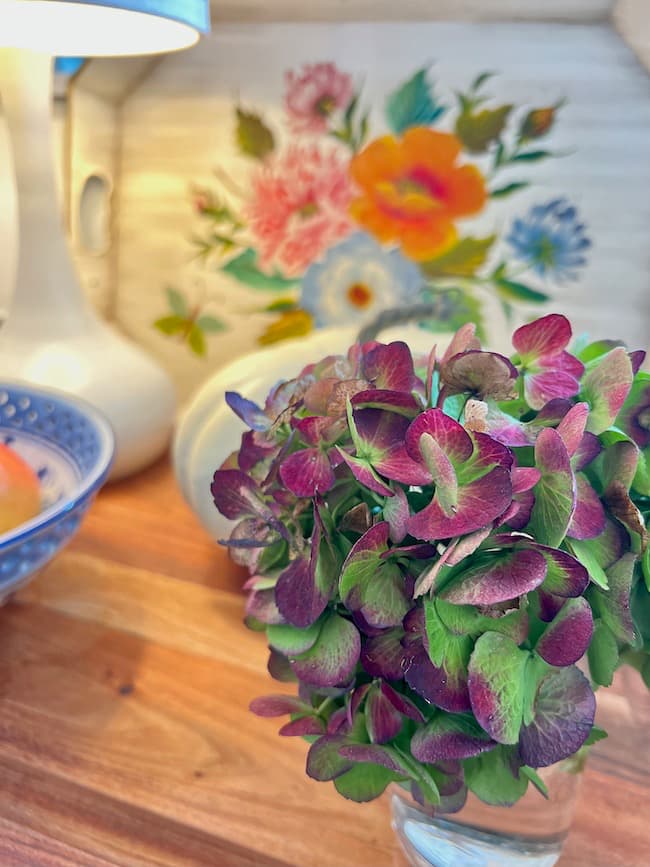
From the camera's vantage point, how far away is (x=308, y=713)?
0.87 ft

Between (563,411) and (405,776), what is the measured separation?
0.44 feet

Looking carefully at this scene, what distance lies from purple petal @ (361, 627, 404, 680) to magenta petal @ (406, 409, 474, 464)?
0.06 metres

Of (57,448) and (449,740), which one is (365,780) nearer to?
(449,740)

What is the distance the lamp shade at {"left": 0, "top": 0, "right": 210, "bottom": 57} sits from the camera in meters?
0.49

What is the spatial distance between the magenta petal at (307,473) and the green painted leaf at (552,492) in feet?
0.22

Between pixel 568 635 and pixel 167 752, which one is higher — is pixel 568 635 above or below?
above

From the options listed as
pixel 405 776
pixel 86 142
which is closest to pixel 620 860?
pixel 405 776

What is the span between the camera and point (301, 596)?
229mm

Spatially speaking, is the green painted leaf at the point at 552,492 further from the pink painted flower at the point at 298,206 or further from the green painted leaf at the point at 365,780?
the pink painted flower at the point at 298,206

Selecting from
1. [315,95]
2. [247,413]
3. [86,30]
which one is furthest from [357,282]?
[247,413]

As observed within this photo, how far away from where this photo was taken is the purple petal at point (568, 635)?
21 centimetres

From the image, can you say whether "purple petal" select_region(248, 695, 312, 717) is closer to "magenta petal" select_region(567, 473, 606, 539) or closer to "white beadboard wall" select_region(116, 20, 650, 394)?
"magenta petal" select_region(567, 473, 606, 539)

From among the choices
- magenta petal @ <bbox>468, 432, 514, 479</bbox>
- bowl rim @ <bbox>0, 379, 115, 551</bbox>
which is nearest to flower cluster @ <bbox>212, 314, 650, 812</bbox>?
magenta petal @ <bbox>468, 432, 514, 479</bbox>

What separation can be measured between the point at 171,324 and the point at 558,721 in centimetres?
61
